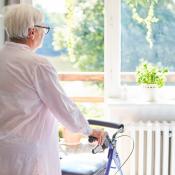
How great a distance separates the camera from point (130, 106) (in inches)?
127

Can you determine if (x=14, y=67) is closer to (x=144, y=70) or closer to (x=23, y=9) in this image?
(x=23, y=9)

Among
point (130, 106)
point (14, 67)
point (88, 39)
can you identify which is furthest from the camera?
point (88, 39)

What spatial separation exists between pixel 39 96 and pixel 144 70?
5.35 ft

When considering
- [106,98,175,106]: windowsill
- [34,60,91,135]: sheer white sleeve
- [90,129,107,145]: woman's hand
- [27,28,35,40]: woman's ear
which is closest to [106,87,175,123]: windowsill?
[106,98,175,106]: windowsill

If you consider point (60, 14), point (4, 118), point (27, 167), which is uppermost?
point (60, 14)

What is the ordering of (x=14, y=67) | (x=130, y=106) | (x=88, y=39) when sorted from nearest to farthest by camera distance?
(x=14, y=67) < (x=130, y=106) < (x=88, y=39)

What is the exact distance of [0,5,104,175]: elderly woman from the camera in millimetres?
1807

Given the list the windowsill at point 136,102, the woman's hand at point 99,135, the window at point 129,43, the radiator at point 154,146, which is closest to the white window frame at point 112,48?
the window at point 129,43

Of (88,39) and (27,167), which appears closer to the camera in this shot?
(27,167)

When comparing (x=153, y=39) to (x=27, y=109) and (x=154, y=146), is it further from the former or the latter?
(x=27, y=109)

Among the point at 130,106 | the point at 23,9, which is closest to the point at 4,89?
the point at 23,9

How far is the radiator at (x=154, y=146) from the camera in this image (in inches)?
123

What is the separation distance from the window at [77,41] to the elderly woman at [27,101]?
5.17 ft

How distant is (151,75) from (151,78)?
25 millimetres
